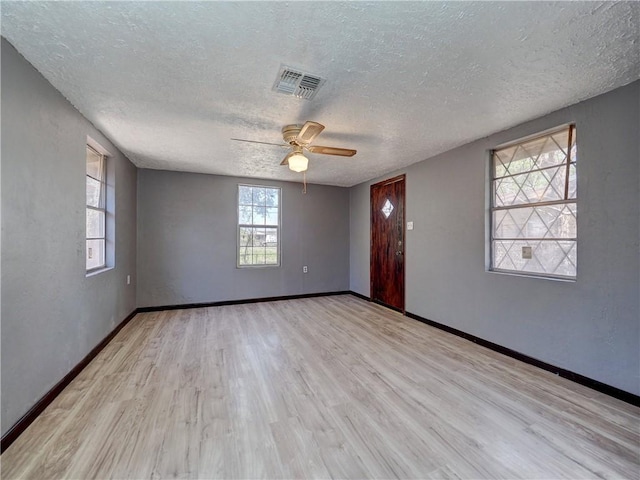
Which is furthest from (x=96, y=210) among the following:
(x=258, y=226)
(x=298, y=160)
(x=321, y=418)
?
(x=321, y=418)

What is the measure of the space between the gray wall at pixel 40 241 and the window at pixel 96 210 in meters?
0.38

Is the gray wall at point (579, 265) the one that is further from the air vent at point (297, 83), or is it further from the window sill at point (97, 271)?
the window sill at point (97, 271)

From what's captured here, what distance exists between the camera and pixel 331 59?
173 centimetres

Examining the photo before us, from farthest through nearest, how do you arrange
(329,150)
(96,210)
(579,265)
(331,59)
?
(96,210), (329,150), (579,265), (331,59)

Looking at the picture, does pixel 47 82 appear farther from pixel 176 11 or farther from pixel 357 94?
pixel 357 94

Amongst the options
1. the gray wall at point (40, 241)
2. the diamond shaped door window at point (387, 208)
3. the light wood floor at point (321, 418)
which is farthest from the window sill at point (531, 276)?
the gray wall at point (40, 241)

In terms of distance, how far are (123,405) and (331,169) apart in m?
3.75

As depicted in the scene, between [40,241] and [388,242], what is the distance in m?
4.19

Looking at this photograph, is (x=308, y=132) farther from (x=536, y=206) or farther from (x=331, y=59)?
(x=536, y=206)

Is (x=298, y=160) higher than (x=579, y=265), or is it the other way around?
(x=298, y=160)

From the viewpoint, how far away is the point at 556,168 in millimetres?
2584

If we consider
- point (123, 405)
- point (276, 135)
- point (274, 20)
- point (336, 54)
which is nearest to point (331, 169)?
point (276, 135)

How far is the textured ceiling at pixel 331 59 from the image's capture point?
4.58 feet

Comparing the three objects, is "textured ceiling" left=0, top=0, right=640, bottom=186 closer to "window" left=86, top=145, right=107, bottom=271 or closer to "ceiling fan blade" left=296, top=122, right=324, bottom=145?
"ceiling fan blade" left=296, top=122, right=324, bottom=145
